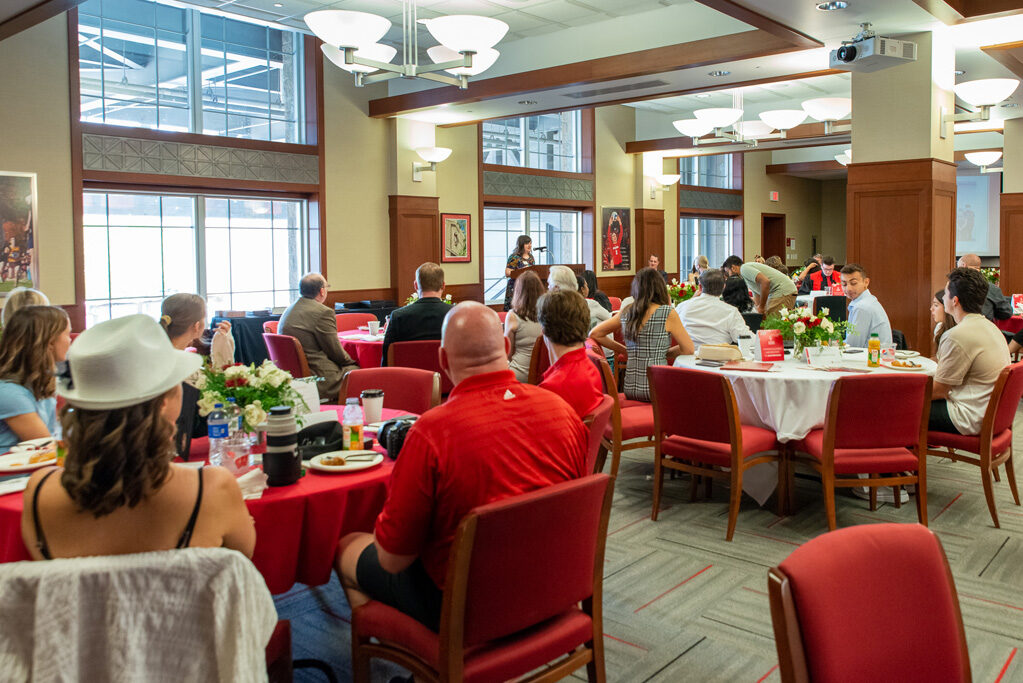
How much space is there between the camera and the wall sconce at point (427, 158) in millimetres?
11039

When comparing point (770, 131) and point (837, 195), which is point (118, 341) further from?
point (837, 195)

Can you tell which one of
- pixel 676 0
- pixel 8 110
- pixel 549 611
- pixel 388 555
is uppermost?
pixel 676 0

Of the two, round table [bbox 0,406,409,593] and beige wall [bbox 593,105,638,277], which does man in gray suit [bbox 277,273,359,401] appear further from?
beige wall [bbox 593,105,638,277]

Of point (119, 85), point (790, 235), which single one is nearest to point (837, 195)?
point (790, 235)

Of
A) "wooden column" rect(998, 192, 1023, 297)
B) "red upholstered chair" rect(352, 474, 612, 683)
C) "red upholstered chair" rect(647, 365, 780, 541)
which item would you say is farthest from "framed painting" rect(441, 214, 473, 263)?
"red upholstered chair" rect(352, 474, 612, 683)

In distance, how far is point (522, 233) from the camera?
45.9ft

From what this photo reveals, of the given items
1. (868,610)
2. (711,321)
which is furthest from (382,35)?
(868,610)

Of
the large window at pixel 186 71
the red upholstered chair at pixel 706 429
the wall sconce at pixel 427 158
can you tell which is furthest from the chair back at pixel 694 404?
the wall sconce at pixel 427 158

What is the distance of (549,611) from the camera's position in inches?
84.6

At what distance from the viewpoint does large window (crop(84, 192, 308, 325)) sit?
8953 millimetres

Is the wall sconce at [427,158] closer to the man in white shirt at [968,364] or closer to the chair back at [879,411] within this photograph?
the man in white shirt at [968,364]

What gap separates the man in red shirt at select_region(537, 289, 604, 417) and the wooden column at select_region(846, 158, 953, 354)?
4486 millimetres

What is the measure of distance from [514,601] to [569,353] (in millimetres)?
1854

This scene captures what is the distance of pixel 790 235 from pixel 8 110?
56.3ft
